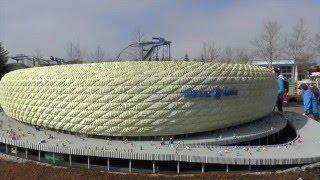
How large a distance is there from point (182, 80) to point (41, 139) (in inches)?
203

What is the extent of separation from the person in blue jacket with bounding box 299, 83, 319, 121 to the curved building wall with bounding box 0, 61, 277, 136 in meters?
2.10

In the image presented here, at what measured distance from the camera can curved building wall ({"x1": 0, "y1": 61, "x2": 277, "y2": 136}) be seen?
44.4ft

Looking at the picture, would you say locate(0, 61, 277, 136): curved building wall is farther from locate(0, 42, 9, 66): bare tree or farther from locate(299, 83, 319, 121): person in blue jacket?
locate(0, 42, 9, 66): bare tree

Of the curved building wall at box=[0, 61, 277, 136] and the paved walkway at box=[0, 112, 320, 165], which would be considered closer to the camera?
the paved walkway at box=[0, 112, 320, 165]

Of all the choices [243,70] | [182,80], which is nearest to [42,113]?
[182,80]

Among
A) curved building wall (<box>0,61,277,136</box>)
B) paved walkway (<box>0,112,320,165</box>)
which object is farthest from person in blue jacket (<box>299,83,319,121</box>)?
curved building wall (<box>0,61,277,136</box>)

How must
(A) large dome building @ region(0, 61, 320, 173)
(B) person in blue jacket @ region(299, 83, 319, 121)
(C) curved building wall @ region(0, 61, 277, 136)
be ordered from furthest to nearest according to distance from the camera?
(B) person in blue jacket @ region(299, 83, 319, 121), (C) curved building wall @ region(0, 61, 277, 136), (A) large dome building @ region(0, 61, 320, 173)

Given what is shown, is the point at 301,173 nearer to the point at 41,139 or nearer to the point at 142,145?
the point at 142,145

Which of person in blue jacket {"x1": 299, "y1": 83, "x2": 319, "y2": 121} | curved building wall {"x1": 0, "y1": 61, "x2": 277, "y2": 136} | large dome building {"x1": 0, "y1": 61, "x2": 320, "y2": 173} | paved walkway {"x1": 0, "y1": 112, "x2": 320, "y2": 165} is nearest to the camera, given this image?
paved walkway {"x1": 0, "y1": 112, "x2": 320, "y2": 165}

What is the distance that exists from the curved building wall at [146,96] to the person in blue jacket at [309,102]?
82.6 inches

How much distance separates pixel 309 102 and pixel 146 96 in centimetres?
661

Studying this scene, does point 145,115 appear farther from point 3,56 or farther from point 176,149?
point 3,56

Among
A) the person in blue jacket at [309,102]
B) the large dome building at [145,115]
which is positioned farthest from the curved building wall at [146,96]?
the person in blue jacket at [309,102]

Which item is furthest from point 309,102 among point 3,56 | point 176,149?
point 3,56
